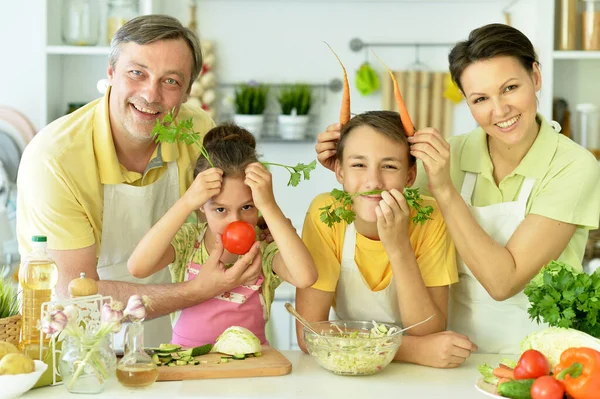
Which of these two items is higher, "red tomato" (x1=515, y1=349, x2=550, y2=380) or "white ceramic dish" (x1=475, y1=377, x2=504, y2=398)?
"red tomato" (x1=515, y1=349, x2=550, y2=380)

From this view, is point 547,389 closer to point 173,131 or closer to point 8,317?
point 173,131

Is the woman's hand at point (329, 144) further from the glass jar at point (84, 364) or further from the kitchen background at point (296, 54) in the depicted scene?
the kitchen background at point (296, 54)

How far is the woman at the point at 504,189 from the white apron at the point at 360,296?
0.24 m

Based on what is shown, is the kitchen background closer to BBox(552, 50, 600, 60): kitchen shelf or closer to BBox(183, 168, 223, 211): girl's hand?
BBox(552, 50, 600, 60): kitchen shelf

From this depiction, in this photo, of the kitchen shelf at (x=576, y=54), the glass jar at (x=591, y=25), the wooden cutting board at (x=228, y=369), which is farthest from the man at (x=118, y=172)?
the glass jar at (x=591, y=25)

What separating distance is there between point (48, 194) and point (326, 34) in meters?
2.49

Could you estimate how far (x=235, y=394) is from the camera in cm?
173

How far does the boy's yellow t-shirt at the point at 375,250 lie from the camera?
2232 mm

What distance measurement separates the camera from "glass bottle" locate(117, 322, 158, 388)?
1729mm

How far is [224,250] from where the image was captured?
2.33m

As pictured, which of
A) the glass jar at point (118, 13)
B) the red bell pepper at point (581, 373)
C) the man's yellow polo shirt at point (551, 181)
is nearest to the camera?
the red bell pepper at point (581, 373)

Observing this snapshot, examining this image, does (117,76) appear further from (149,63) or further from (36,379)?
(36,379)

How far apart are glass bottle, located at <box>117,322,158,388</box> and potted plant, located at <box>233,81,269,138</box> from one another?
2635 mm

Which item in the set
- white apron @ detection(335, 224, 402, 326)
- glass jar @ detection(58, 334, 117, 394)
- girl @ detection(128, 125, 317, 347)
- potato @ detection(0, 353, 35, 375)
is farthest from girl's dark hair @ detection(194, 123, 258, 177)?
potato @ detection(0, 353, 35, 375)
